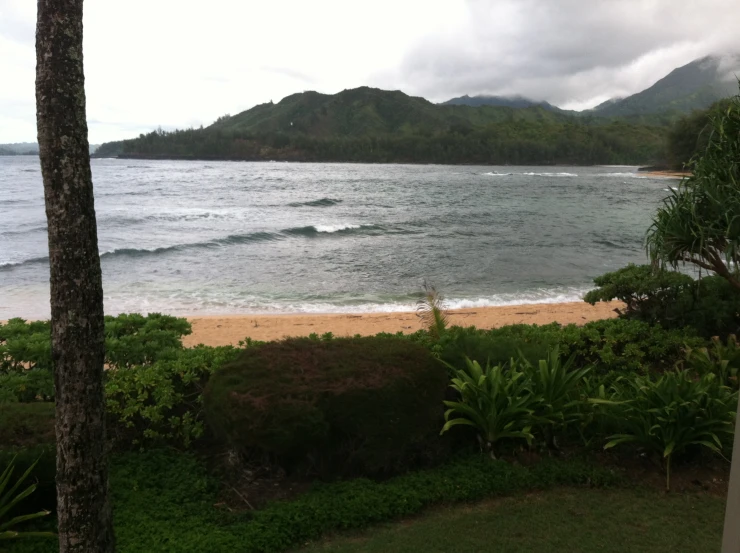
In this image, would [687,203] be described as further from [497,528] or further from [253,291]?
[253,291]

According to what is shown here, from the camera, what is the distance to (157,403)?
4.60m

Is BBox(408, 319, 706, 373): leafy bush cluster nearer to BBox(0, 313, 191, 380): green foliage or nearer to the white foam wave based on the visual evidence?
BBox(0, 313, 191, 380): green foliage

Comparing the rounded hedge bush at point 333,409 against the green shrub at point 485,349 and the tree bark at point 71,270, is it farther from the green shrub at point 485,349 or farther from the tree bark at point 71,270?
the tree bark at point 71,270

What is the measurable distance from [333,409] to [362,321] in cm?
804

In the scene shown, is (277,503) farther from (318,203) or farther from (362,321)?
(318,203)

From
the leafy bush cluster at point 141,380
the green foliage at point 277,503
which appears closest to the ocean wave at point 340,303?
the leafy bush cluster at point 141,380

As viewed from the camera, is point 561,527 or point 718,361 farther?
point 718,361

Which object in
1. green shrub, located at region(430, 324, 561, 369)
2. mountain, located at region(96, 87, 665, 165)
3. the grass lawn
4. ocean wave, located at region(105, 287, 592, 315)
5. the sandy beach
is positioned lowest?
ocean wave, located at region(105, 287, 592, 315)

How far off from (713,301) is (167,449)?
597cm

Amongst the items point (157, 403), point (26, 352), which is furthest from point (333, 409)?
point (26, 352)

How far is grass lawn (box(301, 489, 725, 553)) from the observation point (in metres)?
3.56

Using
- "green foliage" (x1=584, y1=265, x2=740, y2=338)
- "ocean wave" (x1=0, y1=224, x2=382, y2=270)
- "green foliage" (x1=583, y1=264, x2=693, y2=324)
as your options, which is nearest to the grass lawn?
"green foliage" (x1=584, y1=265, x2=740, y2=338)

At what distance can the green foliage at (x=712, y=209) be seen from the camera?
17.8 feet

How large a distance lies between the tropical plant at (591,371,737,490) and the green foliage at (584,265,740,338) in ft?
7.41
